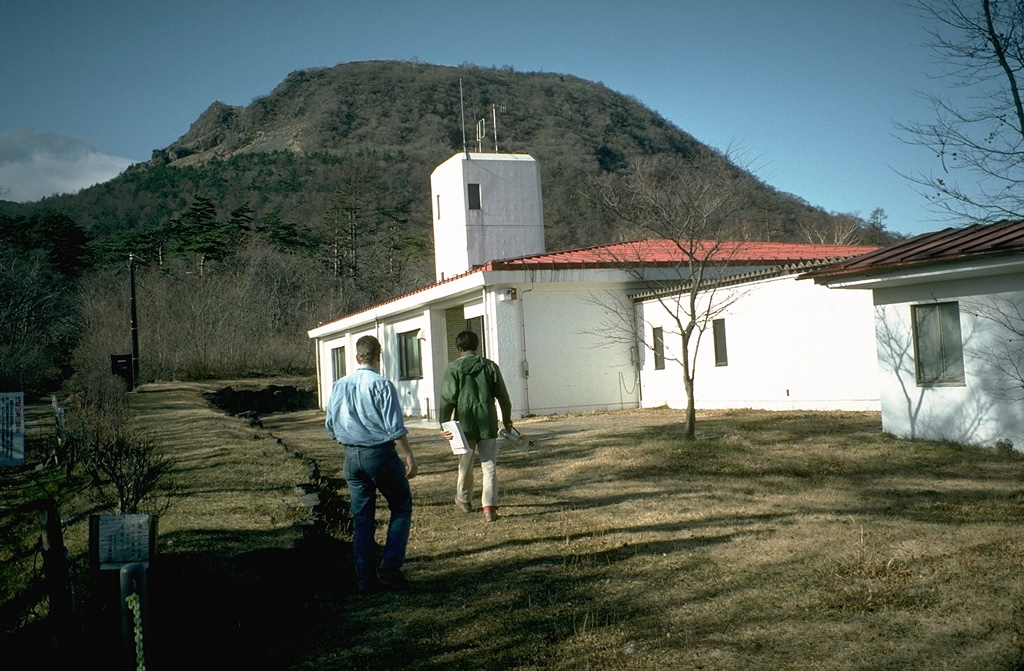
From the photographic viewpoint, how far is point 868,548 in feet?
19.3

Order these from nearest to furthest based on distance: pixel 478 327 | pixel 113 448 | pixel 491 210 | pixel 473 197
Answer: pixel 113 448, pixel 478 327, pixel 473 197, pixel 491 210

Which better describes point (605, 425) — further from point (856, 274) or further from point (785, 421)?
point (856, 274)

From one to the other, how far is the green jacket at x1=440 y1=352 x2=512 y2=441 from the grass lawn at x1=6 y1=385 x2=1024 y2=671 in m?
0.87

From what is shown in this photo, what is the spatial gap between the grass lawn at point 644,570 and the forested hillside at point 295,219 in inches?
314

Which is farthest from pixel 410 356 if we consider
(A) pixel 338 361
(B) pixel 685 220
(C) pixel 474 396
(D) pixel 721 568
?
(D) pixel 721 568

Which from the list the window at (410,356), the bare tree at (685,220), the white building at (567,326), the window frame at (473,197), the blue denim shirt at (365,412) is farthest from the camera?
the window frame at (473,197)

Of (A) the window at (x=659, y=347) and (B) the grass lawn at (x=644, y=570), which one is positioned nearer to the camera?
(B) the grass lawn at (x=644, y=570)

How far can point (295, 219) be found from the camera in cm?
7000

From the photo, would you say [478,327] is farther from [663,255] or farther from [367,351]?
[367,351]

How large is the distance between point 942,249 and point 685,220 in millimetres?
3536

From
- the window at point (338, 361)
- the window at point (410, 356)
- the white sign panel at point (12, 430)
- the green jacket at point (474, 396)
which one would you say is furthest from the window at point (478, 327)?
the window at point (338, 361)

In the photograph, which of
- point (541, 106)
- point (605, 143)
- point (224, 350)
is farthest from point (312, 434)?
point (541, 106)

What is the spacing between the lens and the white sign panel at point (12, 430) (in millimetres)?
9461

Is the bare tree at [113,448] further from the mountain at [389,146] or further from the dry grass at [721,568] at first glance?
the mountain at [389,146]
